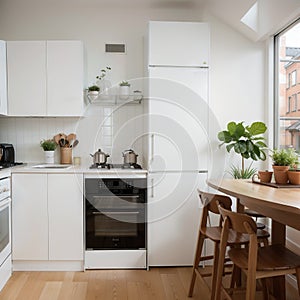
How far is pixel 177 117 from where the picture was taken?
3.36m

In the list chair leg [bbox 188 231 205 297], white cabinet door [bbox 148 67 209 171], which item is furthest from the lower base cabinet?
chair leg [bbox 188 231 205 297]

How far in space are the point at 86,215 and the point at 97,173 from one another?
1.32 feet

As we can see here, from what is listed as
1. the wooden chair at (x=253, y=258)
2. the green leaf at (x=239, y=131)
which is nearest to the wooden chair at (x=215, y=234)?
the wooden chair at (x=253, y=258)

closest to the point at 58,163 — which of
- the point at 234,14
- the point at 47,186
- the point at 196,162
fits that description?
the point at 47,186

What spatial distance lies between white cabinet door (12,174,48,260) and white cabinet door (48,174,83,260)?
63mm

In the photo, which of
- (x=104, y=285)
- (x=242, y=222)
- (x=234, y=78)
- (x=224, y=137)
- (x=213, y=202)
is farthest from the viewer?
(x=234, y=78)

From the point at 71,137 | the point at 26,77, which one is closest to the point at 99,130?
the point at 71,137

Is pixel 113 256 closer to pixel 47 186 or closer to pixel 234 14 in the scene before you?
pixel 47 186

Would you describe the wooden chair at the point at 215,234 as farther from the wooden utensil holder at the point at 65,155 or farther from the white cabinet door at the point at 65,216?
the wooden utensil holder at the point at 65,155

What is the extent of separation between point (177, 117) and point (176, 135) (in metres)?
0.17

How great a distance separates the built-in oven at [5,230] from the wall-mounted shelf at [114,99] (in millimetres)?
1154

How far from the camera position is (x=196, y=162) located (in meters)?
3.40

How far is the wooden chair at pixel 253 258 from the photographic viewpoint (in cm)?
196

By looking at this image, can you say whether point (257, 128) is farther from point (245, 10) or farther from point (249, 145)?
point (245, 10)
